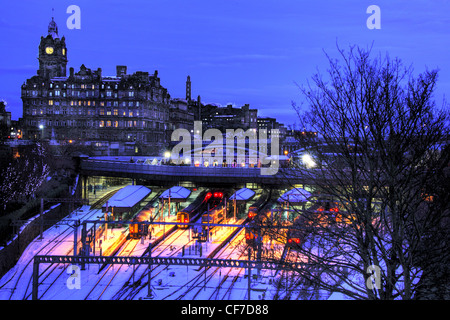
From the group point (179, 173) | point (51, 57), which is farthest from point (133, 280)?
point (51, 57)

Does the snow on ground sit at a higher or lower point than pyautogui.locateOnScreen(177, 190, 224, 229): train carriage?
lower

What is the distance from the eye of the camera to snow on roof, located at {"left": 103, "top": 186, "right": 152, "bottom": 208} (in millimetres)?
27719

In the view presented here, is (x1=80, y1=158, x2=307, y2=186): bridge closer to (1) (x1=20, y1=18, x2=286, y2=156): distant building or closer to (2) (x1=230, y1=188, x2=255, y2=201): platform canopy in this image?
(2) (x1=230, y1=188, x2=255, y2=201): platform canopy

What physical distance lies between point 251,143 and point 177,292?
57792mm

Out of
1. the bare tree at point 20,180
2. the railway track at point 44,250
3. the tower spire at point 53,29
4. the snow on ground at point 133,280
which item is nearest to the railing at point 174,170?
the bare tree at point 20,180

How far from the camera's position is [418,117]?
708 centimetres

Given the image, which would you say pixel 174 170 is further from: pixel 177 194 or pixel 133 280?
pixel 133 280

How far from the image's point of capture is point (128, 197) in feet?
97.1

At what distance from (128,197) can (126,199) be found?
0.69m

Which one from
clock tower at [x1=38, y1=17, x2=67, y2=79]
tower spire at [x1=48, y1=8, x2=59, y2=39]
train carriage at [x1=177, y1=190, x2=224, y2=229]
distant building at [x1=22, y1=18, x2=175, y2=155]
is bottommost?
train carriage at [x1=177, y1=190, x2=224, y2=229]

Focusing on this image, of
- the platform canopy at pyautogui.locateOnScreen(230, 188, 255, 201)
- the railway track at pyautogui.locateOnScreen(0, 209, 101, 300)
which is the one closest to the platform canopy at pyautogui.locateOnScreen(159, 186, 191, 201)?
the platform canopy at pyautogui.locateOnScreen(230, 188, 255, 201)

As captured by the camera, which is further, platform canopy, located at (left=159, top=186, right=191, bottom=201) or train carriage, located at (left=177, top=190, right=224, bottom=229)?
platform canopy, located at (left=159, top=186, right=191, bottom=201)

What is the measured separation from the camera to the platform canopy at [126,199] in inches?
1078
